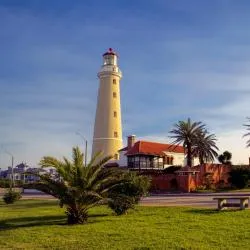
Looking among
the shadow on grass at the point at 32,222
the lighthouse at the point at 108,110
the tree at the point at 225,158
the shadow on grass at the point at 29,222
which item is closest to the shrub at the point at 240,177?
the tree at the point at 225,158

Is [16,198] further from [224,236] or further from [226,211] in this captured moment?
[224,236]

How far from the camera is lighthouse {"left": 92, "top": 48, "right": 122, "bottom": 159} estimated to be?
62.3 m

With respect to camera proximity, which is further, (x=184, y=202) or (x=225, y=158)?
(x=225, y=158)

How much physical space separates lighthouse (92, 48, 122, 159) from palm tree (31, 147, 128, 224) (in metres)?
44.1

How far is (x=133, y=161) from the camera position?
2443 inches

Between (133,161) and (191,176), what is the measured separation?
13.2 m

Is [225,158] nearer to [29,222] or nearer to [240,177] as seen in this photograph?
[240,177]

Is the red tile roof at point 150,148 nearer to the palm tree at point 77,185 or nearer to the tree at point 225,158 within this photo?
the tree at point 225,158

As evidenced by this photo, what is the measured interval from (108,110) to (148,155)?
7950mm

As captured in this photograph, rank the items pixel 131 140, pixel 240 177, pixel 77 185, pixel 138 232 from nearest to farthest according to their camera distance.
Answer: pixel 138 232 → pixel 77 185 → pixel 240 177 → pixel 131 140

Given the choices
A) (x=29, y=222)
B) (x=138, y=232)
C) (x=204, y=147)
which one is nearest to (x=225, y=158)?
(x=204, y=147)

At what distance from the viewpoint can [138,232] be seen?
13680mm

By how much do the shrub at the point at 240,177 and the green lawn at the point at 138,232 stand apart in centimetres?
3293

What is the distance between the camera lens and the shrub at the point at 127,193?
1862 cm
